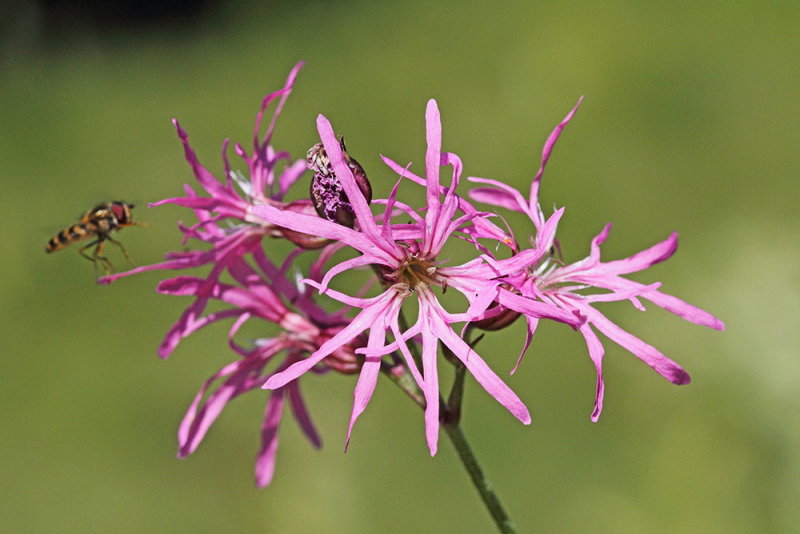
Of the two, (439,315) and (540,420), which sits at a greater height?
(439,315)

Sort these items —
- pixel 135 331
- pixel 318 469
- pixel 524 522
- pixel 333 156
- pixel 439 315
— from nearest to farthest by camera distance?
pixel 333 156, pixel 439 315, pixel 524 522, pixel 318 469, pixel 135 331

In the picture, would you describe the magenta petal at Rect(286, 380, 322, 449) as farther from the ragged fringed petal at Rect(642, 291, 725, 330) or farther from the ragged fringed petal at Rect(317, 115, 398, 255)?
the ragged fringed petal at Rect(642, 291, 725, 330)

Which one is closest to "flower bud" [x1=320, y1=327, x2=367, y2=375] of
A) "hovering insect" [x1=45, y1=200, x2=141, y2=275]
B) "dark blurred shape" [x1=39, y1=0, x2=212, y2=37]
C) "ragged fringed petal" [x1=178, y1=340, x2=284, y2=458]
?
"ragged fringed petal" [x1=178, y1=340, x2=284, y2=458]

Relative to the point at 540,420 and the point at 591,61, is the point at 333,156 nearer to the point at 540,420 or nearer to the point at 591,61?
the point at 540,420

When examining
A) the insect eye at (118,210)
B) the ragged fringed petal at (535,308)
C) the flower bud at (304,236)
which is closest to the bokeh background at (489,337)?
the insect eye at (118,210)

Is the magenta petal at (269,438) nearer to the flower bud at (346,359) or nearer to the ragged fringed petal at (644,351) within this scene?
the flower bud at (346,359)

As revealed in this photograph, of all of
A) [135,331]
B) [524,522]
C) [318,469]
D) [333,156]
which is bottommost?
[524,522]

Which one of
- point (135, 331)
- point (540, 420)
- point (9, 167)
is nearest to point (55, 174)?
point (9, 167)
